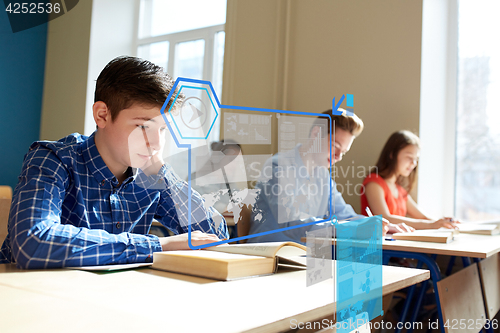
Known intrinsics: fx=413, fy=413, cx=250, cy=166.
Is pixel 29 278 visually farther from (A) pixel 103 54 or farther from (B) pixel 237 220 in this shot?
(A) pixel 103 54

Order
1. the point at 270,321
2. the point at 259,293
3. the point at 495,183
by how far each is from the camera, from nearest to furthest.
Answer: the point at 270,321
the point at 259,293
the point at 495,183

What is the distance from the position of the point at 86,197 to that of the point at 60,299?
43 cm

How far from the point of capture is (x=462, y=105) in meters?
2.78

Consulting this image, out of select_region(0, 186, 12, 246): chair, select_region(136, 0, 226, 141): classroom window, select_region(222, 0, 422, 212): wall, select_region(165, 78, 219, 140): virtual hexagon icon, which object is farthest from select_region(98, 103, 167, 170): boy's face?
select_region(136, 0, 226, 141): classroom window

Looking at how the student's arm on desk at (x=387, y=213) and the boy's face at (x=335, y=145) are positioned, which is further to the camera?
the student's arm on desk at (x=387, y=213)

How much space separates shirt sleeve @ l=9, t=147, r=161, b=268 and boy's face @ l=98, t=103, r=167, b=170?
133mm

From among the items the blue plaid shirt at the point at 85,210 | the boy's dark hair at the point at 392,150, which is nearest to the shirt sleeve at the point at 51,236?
the blue plaid shirt at the point at 85,210

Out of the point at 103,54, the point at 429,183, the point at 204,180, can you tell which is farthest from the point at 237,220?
the point at 103,54

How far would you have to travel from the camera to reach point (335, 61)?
2766 millimetres

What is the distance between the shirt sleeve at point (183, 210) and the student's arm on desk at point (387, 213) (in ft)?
4.32

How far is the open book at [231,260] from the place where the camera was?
70 cm

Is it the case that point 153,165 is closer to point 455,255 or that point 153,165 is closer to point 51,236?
point 51,236

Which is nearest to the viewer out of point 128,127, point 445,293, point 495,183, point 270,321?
point 270,321

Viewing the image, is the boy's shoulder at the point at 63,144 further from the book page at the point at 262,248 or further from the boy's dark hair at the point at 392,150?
the boy's dark hair at the point at 392,150
